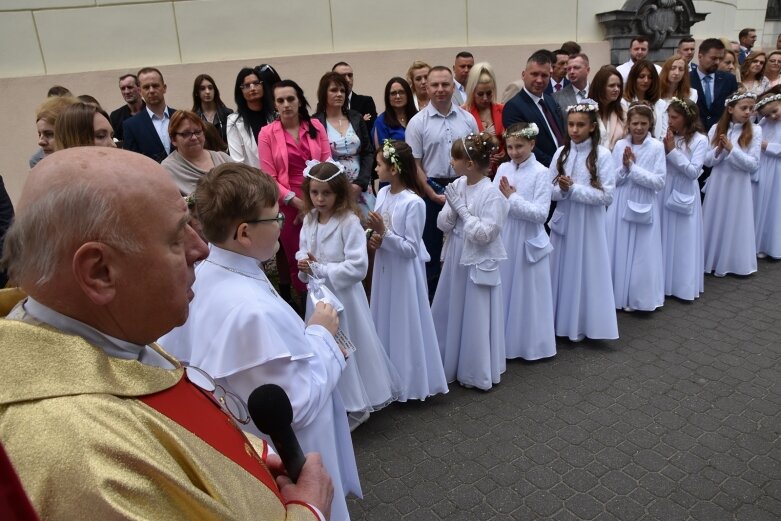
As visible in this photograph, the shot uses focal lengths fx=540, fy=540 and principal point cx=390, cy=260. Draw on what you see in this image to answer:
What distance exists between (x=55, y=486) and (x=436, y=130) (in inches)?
193

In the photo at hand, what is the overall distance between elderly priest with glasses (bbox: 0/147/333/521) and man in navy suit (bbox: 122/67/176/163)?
4.43 m

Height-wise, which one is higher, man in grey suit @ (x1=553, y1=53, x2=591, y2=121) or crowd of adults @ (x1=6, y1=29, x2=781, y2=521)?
man in grey suit @ (x1=553, y1=53, x2=591, y2=121)

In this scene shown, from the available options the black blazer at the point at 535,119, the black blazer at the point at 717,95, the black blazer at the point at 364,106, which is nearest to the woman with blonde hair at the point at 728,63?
the black blazer at the point at 717,95

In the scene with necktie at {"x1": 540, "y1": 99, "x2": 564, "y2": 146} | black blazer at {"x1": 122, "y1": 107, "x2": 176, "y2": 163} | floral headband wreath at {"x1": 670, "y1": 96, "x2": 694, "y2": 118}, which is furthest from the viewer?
necktie at {"x1": 540, "y1": 99, "x2": 564, "y2": 146}

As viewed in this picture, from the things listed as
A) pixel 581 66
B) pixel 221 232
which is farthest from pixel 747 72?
pixel 221 232

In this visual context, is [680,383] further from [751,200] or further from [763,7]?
[763,7]

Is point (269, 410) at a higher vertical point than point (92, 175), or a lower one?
lower

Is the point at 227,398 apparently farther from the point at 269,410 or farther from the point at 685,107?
the point at 685,107

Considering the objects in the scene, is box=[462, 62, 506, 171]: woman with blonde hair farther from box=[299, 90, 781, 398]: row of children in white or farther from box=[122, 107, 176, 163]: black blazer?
box=[122, 107, 176, 163]: black blazer

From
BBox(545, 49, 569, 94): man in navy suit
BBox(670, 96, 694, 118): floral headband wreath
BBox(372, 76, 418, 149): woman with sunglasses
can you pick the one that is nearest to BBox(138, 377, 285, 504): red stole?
BBox(372, 76, 418, 149): woman with sunglasses

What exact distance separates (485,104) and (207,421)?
5443 millimetres

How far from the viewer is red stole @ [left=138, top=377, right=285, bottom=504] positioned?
1.05 m

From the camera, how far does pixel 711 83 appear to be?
308 inches

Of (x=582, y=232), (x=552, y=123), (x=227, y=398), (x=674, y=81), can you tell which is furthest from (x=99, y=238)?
(x=674, y=81)
